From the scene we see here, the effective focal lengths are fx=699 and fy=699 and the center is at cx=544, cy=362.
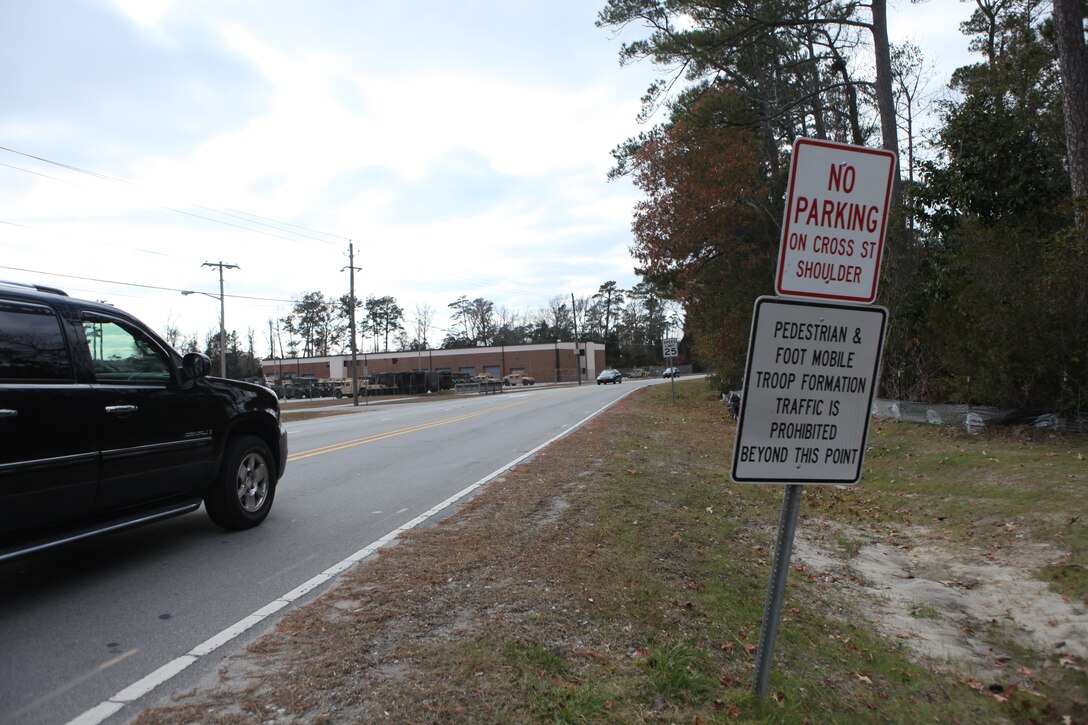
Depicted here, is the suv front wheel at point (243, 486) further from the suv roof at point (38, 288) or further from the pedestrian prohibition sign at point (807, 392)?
the pedestrian prohibition sign at point (807, 392)

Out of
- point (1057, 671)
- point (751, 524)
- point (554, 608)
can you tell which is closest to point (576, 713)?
point (554, 608)

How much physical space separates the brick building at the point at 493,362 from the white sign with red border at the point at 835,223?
89839 millimetres

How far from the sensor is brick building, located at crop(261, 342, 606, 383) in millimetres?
98125

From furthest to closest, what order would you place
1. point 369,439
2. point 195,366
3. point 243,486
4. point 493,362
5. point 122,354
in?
point 493,362 → point 369,439 → point 243,486 → point 195,366 → point 122,354

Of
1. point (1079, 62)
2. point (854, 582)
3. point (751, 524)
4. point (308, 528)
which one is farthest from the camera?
point (1079, 62)

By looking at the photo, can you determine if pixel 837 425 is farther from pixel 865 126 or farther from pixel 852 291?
pixel 865 126

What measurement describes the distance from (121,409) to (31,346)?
30.6 inches

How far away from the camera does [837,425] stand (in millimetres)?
3166

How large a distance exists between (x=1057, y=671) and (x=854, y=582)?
5.77 ft

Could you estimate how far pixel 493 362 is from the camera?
10094 centimetres

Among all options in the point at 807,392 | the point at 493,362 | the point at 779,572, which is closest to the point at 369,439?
the point at 779,572

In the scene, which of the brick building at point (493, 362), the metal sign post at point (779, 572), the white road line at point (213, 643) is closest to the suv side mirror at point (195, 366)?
the white road line at point (213, 643)

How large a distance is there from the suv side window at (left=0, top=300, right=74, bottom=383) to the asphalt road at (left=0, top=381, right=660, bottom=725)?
1562 mm

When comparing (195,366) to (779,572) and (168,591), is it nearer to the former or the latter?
(168,591)
